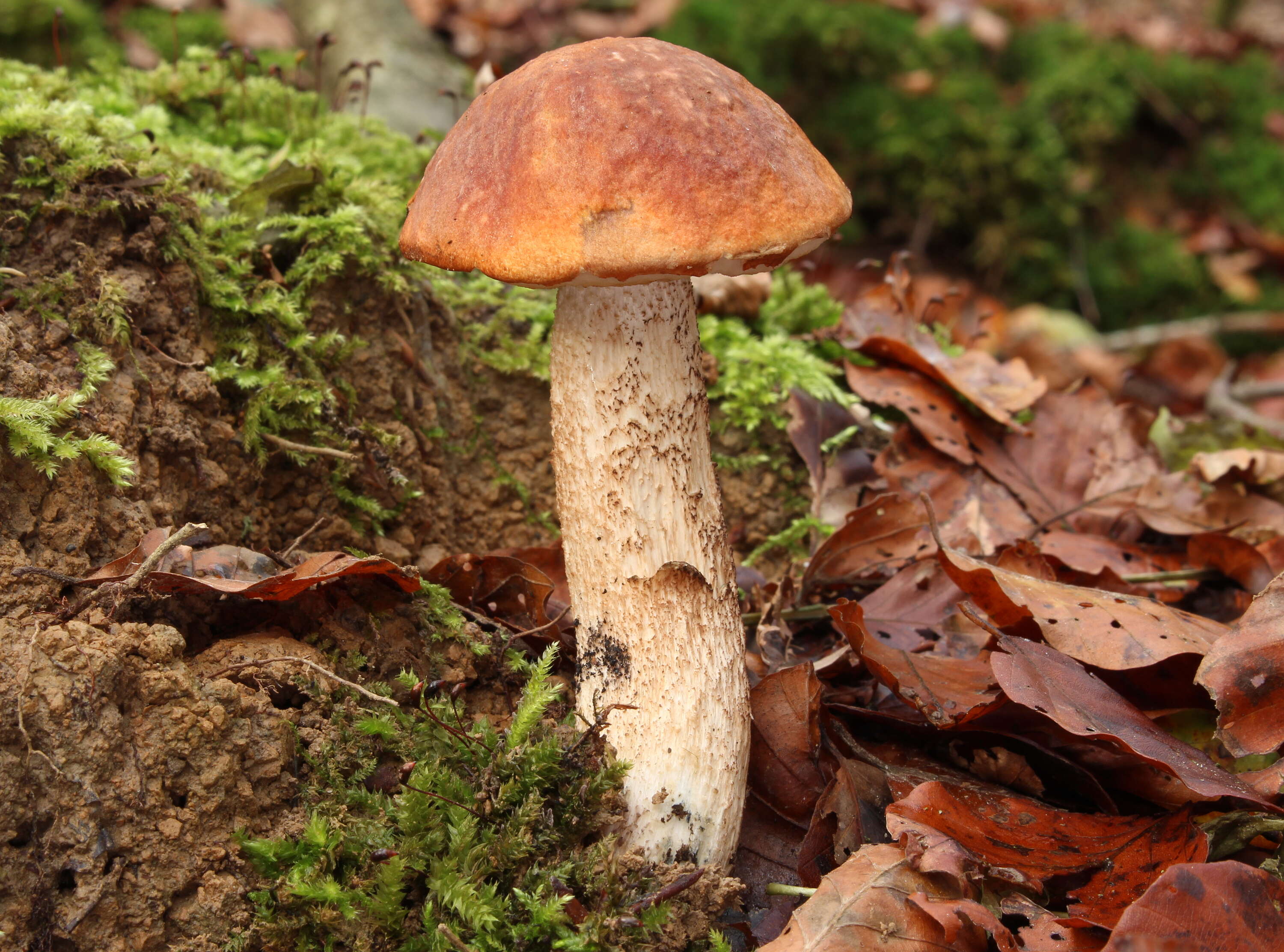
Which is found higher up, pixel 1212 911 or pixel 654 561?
pixel 654 561

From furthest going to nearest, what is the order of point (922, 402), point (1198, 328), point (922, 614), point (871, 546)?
point (1198, 328) < point (922, 402) < point (871, 546) < point (922, 614)

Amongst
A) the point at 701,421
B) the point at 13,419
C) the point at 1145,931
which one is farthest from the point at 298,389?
the point at 1145,931

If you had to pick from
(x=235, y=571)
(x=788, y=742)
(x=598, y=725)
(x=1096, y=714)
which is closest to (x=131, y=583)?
(x=235, y=571)

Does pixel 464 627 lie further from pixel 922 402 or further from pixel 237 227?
pixel 922 402

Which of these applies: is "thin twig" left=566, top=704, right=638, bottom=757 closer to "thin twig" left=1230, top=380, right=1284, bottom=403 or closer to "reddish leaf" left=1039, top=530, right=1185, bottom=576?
"reddish leaf" left=1039, top=530, right=1185, bottom=576

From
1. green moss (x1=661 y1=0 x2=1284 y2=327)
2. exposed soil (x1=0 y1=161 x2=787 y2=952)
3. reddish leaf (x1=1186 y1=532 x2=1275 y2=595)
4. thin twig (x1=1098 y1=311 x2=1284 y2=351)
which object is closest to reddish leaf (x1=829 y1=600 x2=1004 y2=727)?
exposed soil (x1=0 y1=161 x2=787 y2=952)

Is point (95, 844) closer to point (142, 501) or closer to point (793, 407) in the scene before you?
point (142, 501)
